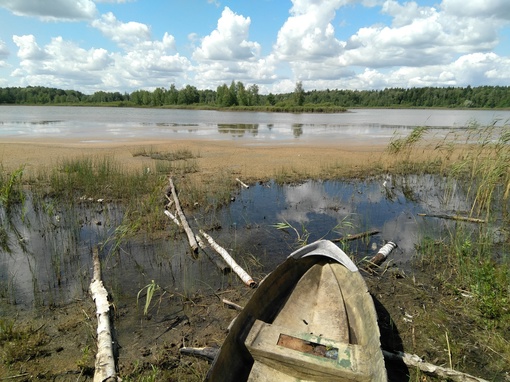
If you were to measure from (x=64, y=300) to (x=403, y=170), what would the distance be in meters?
11.6

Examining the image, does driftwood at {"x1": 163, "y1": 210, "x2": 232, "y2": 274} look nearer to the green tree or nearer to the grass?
the grass

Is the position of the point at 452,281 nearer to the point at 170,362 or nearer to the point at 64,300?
the point at 170,362

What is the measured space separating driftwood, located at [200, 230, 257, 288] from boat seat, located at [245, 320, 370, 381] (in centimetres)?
151

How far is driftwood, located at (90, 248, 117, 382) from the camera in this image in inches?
122

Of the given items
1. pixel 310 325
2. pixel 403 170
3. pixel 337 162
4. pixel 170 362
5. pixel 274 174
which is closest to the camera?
pixel 170 362

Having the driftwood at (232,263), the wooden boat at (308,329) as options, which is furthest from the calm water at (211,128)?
the driftwood at (232,263)

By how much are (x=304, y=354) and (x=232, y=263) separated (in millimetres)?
2477

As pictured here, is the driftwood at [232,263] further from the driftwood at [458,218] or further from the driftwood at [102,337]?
the driftwood at [458,218]

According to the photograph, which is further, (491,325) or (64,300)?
(64,300)

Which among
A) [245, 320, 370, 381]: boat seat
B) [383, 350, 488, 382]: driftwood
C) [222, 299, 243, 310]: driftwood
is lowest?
[222, 299, 243, 310]: driftwood

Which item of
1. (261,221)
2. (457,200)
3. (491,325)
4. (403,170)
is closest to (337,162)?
(403,170)

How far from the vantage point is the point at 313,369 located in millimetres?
2986

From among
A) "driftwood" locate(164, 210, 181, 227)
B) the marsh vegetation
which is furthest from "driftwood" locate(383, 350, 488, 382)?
"driftwood" locate(164, 210, 181, 227)

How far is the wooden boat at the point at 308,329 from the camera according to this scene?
2.97m
